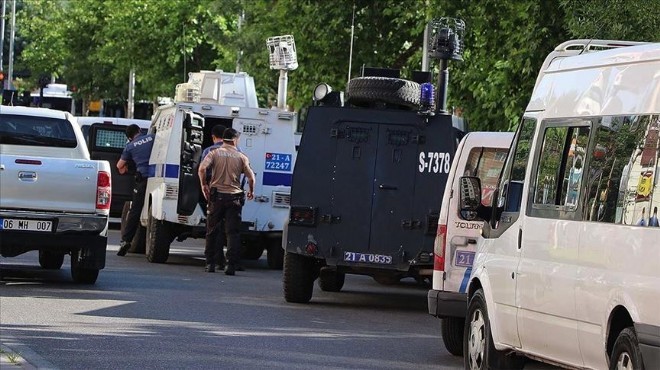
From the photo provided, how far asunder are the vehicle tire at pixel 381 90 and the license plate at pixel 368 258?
1.78 m

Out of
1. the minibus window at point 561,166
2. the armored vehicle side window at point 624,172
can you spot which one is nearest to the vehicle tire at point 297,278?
the minibus window at point 561,166

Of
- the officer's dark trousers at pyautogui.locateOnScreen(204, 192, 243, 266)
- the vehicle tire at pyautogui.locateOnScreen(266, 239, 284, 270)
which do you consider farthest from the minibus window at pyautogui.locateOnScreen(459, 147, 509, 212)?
the vehicle tire at pyautogui.locateOnScreen(266, 239, 284, 270)

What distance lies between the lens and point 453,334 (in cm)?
1434

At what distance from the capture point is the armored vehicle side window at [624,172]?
30.1 feet

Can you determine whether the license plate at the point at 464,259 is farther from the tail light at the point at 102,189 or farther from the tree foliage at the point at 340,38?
the tail light at the point at 102,189

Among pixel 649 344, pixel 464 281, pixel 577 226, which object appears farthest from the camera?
pixel 464 281

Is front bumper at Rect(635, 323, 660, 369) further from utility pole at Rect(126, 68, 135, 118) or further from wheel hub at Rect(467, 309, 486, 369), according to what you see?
utility pole at Rect(126, 68, 135, 118)

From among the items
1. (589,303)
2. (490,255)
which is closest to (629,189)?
(589,303)

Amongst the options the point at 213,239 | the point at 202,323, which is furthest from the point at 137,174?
the point at 202,323

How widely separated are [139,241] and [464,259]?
40.6ft

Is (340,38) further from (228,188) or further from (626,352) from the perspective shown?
(626,352)

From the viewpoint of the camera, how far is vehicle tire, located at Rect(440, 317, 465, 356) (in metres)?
14.3

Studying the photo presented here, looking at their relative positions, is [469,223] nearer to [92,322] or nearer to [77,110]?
[92,322]

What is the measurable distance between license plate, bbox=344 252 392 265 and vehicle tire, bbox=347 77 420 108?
5.83 feet
